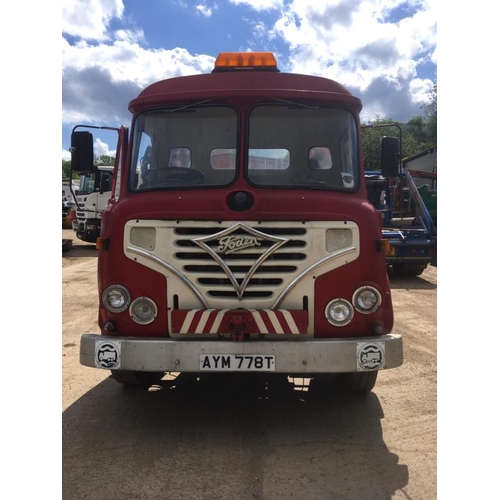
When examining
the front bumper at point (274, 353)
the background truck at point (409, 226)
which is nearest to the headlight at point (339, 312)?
the front bumper at point (274, 353)

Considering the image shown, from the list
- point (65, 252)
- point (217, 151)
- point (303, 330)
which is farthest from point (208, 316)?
point (65, 252)

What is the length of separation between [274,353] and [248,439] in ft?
2.50

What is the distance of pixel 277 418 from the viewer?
4.12 metres

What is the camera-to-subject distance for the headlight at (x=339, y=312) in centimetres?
367

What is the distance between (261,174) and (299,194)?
39 centimetres

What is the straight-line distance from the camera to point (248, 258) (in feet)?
11.9

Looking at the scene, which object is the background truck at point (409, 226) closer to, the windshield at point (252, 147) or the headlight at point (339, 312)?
the windshield at point (252, 147)

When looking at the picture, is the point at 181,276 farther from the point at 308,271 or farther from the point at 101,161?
the point at 101,161

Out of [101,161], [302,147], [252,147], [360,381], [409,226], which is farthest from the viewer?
[101,161]

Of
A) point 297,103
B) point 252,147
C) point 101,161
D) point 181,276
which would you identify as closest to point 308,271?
point 181,276

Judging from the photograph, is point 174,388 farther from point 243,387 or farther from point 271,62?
point 271,62

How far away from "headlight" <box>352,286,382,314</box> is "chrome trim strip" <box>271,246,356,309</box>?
31 centimetres

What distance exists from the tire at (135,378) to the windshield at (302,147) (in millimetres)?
2112

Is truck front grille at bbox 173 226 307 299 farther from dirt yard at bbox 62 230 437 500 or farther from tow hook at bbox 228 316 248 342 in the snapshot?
dirt yard at bbox 62 230 437 500
